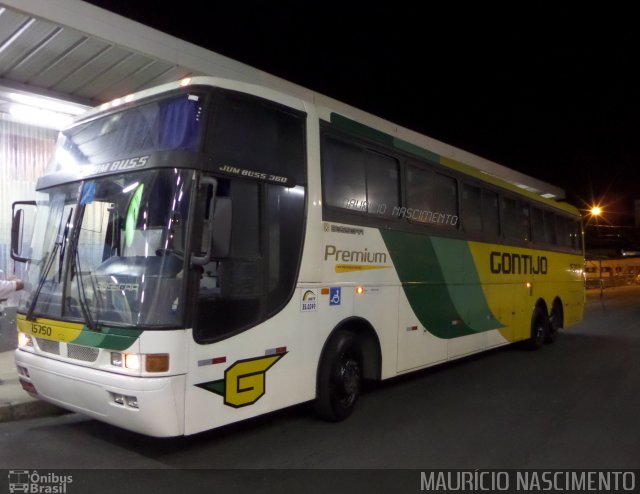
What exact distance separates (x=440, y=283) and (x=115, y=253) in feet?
16.1

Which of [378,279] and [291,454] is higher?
[378,279]

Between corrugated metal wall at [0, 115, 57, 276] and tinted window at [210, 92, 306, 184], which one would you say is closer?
tinted window at [210, 92, 306, 184]

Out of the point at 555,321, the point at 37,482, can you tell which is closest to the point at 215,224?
the point at 37,482

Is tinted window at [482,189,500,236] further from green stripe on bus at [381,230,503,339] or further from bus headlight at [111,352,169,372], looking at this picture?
bus headlight at [111,352,169,372]

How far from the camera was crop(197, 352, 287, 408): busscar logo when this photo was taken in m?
4.67

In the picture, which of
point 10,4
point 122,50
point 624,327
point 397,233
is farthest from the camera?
point 624,327

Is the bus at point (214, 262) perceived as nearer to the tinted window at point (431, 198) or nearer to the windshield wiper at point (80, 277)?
the windshield wiper at point (80, 277)

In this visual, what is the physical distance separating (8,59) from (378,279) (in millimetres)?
6037

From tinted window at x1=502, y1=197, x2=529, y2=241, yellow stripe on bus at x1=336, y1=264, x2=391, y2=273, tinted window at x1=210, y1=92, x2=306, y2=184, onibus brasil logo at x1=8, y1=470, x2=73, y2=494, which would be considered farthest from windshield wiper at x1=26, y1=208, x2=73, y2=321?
tinted window at x1=502, y1=197, x2=529, y2=241

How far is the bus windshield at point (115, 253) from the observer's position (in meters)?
4.43

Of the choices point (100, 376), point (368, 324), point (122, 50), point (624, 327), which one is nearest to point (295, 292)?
point (368, 324)

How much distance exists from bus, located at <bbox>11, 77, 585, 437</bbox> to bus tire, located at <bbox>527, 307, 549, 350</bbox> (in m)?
5.34

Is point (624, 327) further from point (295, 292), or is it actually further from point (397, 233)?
point (295, 292)

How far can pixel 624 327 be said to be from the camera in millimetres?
16547
